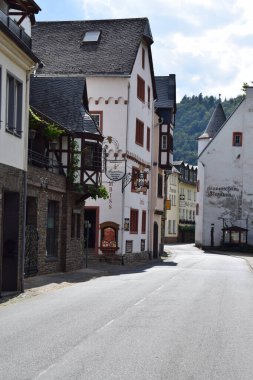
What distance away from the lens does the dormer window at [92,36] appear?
143 ft

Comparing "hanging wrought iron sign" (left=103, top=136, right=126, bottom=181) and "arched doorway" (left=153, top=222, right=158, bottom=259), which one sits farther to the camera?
"arched doorway" (left=153, top=222, right=158, bottom=259)

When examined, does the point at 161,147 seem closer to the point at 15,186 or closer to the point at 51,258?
the point at 51,258

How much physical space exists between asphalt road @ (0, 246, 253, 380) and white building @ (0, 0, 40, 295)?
1378 millimetres

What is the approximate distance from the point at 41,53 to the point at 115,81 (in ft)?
17.1

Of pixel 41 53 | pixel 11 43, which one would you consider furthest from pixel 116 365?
pixel 41 53

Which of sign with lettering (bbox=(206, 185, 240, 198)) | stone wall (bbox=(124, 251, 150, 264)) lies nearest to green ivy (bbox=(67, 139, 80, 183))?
stone wall (bbox=(124, 251, 150, 264))

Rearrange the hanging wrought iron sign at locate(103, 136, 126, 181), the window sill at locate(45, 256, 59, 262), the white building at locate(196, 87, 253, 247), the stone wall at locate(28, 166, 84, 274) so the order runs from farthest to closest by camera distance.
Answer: the white building at locate(196, 87, 253, 247) → the hanging wrought iron sign at locate(103, 136, 126, 181) → the window sill at locate(45, 256, 59, 262) → the stone wall at locate(28, 166, 84, 274)

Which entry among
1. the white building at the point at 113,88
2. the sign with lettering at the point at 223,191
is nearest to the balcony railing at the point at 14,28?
the white building at the point at 113,88

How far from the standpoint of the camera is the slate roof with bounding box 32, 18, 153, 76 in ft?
136

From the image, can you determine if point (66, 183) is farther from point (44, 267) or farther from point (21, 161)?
point (21, 161)

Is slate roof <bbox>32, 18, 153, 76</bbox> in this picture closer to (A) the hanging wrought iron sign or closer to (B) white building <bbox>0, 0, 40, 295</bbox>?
(A) the hanging wrought iron sign

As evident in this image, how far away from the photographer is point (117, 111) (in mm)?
41250

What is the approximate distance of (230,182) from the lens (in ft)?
251

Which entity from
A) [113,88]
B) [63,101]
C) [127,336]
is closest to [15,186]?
[127,336]
